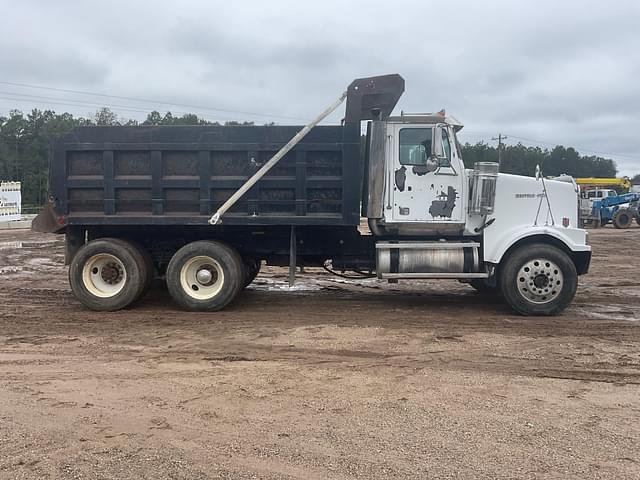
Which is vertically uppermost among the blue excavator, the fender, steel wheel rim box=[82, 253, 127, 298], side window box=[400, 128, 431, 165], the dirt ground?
side window box=[400, 128, 431, 165]

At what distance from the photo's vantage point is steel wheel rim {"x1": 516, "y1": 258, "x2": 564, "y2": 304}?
8.06 metres

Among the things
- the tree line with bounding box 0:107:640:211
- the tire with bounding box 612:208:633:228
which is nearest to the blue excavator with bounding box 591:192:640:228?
the tire with bounding box 612:208:633:228

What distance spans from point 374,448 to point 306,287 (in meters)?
7.32

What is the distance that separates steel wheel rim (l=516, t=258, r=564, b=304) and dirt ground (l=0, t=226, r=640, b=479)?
423mm

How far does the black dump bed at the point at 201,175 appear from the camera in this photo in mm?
8117

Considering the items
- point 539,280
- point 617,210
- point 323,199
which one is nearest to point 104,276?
point 323,199

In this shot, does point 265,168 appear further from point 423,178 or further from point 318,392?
point 318,392

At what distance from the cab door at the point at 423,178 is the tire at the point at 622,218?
30825mm

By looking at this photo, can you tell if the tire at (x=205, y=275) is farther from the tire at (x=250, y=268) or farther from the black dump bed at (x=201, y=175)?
the tire at (x=250, y=268)

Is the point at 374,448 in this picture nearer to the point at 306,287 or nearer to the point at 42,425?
the point at 42,425

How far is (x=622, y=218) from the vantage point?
3438 cm

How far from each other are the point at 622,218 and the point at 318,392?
35.0 meters

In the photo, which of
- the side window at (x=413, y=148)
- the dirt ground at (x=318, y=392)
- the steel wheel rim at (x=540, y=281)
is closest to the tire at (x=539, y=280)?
the steel wheel rim at (x=540, y=281)

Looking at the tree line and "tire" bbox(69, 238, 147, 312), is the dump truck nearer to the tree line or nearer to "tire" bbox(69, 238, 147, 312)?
"tire" bbox(69, 238, 147, 312)
